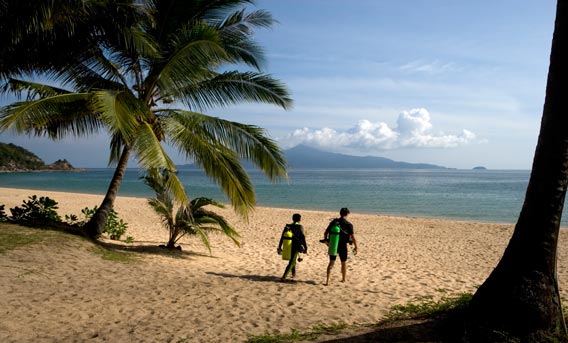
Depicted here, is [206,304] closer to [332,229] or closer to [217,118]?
[332,229]

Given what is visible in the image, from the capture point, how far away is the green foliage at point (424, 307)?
514 centimetres

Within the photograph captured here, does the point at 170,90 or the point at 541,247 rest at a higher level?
the point at 170,90

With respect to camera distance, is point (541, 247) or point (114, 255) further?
point (114, 255)

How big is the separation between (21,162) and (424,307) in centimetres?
15321

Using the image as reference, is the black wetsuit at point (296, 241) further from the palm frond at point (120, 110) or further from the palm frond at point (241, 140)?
the palm frond at point (120, 110)

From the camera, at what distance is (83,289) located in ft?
20.7

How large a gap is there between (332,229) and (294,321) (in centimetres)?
235

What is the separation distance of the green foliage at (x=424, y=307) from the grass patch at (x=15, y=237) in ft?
20.7

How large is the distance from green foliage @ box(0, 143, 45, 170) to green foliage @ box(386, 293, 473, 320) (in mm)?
122410

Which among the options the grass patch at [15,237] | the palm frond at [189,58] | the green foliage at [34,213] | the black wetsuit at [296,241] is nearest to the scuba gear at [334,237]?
the black wetsuit at [296,241]

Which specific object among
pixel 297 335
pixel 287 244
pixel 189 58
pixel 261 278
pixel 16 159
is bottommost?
pixel 261 278

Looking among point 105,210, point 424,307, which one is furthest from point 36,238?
point 424,307

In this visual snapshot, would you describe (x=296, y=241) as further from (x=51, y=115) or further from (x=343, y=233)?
(x=51, y=115)

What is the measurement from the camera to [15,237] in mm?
8062
